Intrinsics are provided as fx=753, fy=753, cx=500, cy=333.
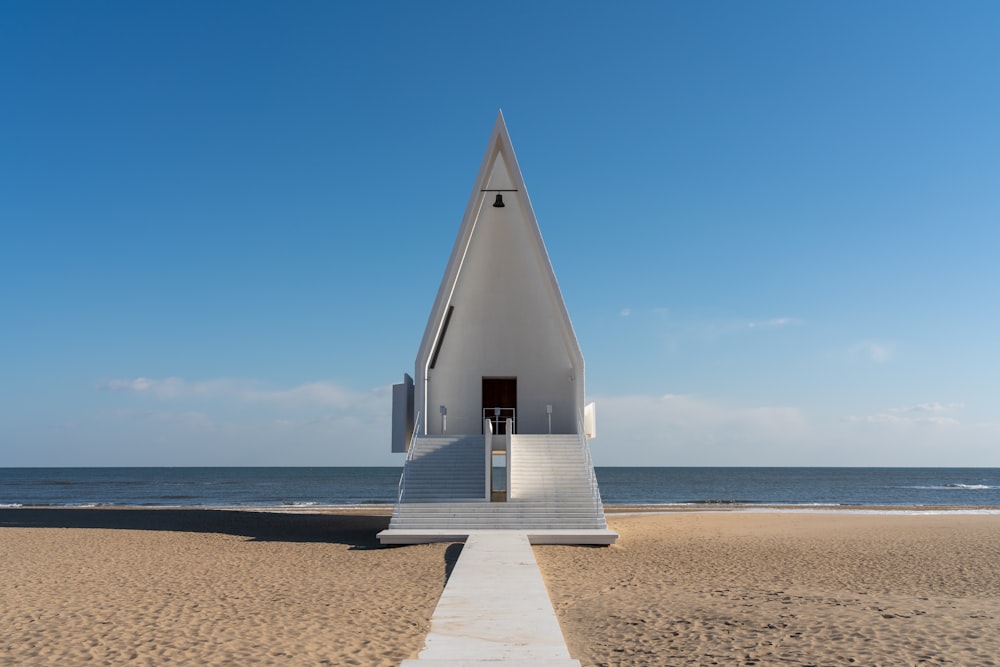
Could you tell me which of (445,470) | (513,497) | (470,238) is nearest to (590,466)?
(513,497)

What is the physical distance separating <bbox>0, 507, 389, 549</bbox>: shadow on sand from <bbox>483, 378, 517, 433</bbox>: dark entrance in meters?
3.61

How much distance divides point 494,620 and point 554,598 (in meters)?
1.80

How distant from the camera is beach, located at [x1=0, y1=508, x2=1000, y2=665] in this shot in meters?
5.95

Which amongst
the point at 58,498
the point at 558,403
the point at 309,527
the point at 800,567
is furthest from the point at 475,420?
the point at 58,498

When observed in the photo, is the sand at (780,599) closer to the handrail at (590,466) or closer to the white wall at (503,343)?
the handrail at (590,466)

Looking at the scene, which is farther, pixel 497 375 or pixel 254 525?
pixel 254 525

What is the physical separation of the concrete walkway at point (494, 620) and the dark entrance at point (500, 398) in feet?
29.0

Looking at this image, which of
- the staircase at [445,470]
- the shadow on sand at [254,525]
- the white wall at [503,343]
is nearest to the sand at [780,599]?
the staircase at [445,470]

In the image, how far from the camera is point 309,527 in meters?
17.2

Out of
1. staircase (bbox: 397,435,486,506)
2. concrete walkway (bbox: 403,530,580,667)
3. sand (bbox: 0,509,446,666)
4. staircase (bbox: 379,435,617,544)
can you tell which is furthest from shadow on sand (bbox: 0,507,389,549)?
concrete walkway (bbox: 403,530,580,667)

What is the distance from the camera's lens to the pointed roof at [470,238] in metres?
16.0

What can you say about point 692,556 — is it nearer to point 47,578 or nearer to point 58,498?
A: point 47,578

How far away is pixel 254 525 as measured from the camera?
18219 mm

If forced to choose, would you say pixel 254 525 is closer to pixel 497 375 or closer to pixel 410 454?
pixel 410 454
